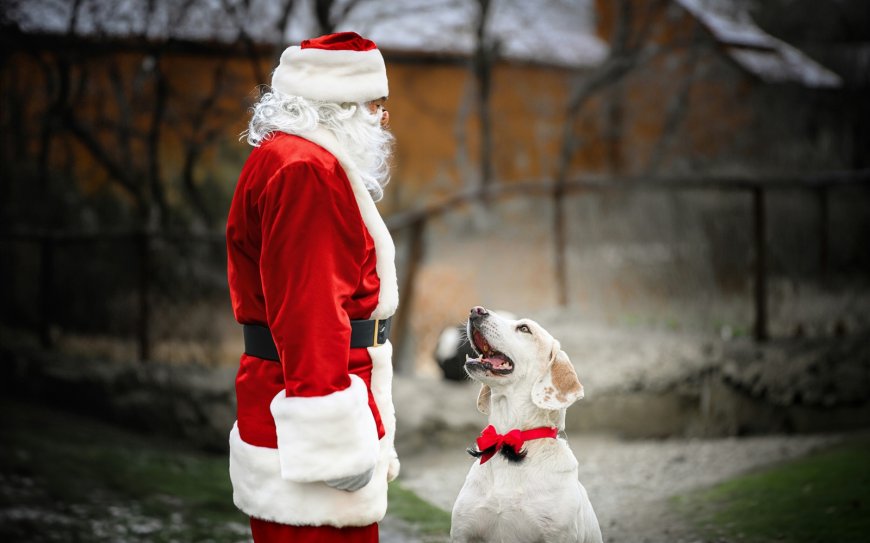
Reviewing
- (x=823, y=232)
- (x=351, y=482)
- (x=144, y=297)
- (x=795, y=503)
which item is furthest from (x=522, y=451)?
(x=823, y=232)

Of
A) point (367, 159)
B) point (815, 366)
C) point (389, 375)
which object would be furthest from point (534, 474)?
point (815, 366)

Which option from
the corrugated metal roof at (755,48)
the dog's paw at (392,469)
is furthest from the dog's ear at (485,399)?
the corrugated metal roof at (755,48)

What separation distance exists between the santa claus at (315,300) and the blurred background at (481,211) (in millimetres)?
3174

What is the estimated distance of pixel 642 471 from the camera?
586 cm

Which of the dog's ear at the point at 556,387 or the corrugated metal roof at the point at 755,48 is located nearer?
the dog's ear at the point at 556,387

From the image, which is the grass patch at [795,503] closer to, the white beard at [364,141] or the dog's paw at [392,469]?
the dog's paw at [392,469]

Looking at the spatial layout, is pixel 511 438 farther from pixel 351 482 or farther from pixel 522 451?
pixel 351 482

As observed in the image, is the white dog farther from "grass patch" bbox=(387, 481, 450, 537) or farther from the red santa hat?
"grass patch" bbox=(387, 481, 450, 537)

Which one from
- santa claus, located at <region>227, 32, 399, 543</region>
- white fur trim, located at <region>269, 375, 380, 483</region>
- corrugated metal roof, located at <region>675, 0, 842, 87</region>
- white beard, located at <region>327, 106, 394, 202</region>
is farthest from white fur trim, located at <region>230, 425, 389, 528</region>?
corrugated metal roof, located at <region>675, 0, 842, 87</region>

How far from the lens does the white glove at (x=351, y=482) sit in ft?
7.64

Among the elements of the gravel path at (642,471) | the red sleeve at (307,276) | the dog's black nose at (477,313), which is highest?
the red sleeve at (307,276)

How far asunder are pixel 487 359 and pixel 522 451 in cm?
32

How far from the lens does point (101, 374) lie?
7391 mm

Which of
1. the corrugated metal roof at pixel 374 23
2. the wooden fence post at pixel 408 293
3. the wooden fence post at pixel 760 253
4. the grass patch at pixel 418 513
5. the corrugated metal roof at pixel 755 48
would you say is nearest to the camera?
the grass patch at pixel 418 513
